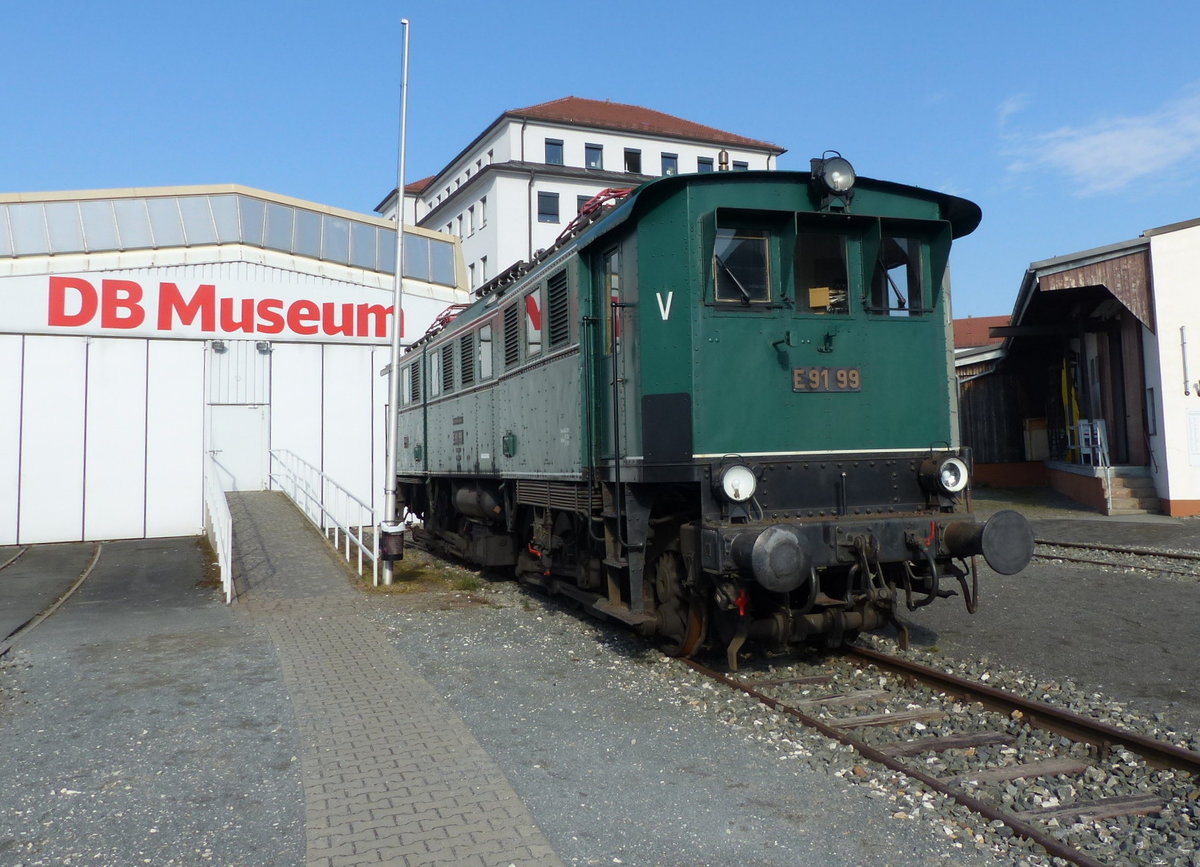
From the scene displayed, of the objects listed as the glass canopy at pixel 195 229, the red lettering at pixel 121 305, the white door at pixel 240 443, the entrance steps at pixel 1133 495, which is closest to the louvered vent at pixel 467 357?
the white door at pixel 240 443

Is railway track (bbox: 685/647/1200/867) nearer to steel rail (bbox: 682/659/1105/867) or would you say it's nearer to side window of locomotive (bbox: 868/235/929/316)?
steel rail (bbox: 682/659/1105/867)

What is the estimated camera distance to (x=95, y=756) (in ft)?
17.7

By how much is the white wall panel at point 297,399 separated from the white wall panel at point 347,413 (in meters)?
0.26

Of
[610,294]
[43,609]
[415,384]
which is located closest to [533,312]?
[610,294]

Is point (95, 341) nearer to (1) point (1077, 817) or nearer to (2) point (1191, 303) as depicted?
(1) point (1077, 817)

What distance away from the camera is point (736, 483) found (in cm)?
638

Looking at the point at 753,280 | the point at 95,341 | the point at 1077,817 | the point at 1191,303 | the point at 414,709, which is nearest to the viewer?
the point at 1077,817

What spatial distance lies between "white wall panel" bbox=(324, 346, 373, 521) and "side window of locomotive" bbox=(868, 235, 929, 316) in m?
17.2

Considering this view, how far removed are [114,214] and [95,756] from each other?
62.5ft

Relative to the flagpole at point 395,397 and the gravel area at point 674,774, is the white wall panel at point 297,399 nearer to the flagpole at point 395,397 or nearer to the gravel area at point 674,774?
the flagpole at point 395,397

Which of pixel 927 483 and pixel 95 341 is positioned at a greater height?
pixel 95 341

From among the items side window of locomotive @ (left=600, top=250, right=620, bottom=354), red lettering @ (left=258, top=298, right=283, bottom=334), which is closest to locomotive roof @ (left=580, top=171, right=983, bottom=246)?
side window of locomotive @ (left=600, top=250, right=620, bottom=354)

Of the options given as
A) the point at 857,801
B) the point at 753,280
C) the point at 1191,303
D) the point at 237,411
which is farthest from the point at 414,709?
the point at 1191,303

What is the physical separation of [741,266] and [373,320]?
17.6m
